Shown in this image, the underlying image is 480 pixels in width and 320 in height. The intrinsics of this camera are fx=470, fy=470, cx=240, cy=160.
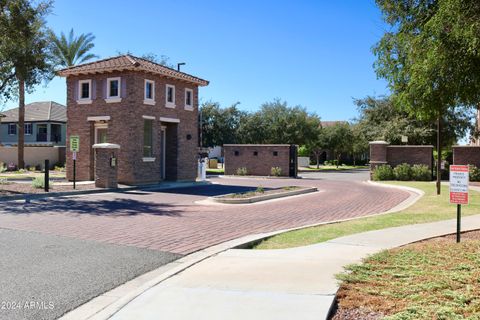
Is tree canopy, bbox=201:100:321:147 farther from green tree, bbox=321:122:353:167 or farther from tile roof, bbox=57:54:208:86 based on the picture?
tile roof, bbox=57:54:208:86

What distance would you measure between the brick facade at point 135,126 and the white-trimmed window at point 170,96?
0.21 m

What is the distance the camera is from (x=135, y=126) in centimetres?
2239

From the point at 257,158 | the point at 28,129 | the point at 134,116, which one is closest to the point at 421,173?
the point at 257,158

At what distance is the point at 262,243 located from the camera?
9.16 metres

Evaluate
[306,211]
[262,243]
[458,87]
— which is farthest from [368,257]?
[306,211]

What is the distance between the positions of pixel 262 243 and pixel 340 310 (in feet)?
13.3

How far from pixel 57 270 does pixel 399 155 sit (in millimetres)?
28211

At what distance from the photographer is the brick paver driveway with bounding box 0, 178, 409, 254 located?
377 inches

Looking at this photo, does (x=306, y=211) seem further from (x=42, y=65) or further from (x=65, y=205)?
(x=42, y=65)

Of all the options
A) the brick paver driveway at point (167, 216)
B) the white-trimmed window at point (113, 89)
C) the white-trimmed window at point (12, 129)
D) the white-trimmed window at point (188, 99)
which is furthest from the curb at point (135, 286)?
the white-trimmed window at point (12, 129)

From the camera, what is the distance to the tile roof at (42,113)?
2120 inches

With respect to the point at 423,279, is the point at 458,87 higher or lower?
higher

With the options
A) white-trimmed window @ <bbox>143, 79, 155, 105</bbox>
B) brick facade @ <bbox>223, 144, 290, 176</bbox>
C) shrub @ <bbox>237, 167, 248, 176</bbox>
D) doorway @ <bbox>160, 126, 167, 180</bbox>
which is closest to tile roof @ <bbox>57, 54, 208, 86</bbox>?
white-trimmed window @ <bbox>143, 79, 155, 105</bbox>

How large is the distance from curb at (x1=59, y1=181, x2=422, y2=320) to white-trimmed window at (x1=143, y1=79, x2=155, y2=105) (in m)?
15.4
